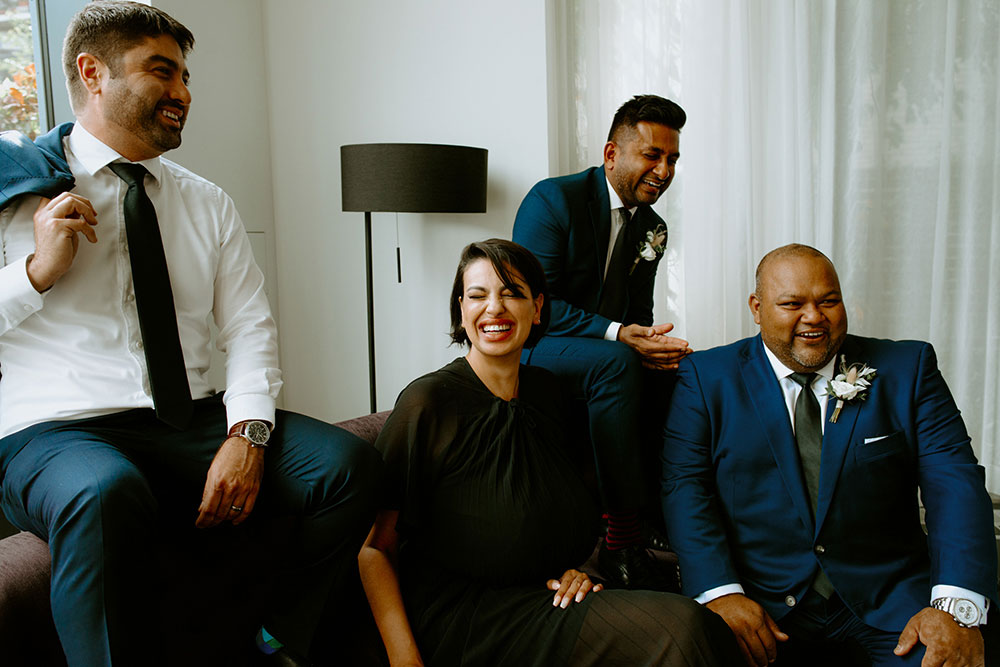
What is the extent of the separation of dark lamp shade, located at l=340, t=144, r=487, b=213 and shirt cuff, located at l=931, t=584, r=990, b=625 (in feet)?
7.13

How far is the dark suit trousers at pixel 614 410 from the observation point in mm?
2361

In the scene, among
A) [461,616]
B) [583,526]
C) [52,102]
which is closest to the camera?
[461,616]

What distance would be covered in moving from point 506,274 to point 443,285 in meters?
1.95

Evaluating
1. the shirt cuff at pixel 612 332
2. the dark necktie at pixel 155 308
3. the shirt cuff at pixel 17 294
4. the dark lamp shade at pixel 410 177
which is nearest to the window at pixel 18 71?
the dark lamp shade at pixel 410 177

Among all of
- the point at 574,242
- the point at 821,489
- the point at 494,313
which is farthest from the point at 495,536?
the point at 574,242

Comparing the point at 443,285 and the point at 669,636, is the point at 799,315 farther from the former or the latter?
the point at 443,285

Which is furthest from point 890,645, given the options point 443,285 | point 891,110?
point 443,285

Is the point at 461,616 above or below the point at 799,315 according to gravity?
below

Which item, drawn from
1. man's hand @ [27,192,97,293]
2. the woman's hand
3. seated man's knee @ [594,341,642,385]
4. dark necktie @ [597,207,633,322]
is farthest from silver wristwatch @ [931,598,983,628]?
man's hand @ [27,192,97,293]

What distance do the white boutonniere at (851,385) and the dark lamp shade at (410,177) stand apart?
1.78 meters

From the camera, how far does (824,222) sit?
10.8 feet

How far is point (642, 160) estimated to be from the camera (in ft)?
8.80

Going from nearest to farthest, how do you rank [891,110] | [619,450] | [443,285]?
[619,450], [891,110], [443,285]

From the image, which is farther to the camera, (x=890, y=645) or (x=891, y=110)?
(x=891, y=110)
